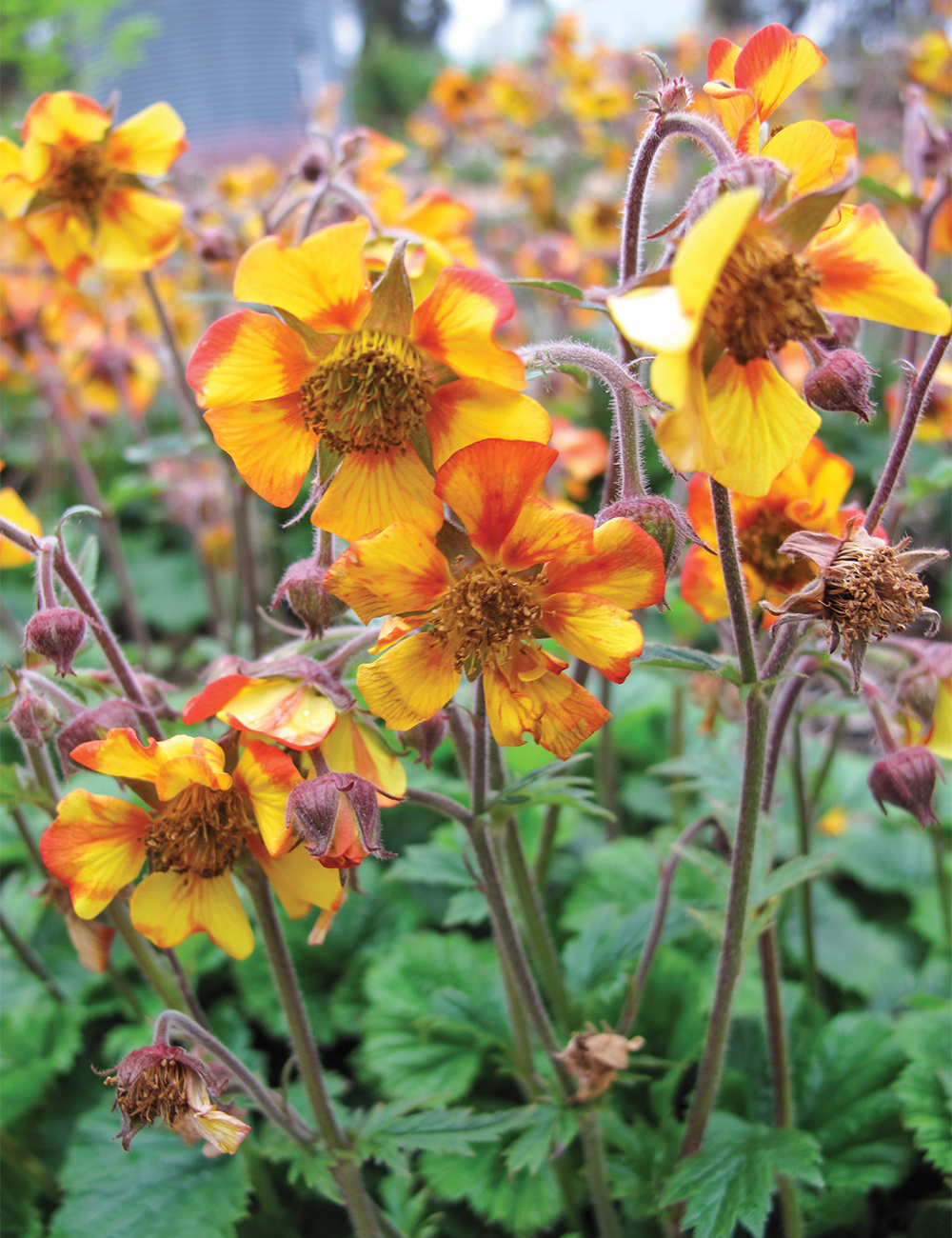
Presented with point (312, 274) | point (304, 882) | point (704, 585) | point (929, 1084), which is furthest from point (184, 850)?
point (929, 1084)

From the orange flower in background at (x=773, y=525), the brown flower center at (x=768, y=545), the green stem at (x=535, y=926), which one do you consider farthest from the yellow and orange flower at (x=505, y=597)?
the brown flower center at (x=768, y=545)

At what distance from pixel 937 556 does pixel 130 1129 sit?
1.14 meters

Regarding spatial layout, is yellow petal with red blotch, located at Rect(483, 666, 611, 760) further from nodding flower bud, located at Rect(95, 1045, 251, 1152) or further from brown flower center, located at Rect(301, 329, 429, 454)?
nodding flower bud, located at Rect(95, 1045, 251, 1152)

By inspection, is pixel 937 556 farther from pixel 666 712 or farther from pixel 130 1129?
pixel 666 712

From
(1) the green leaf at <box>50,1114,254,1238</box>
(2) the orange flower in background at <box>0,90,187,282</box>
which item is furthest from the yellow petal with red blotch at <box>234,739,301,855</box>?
(2) the orange flower in background at <box>0,90,187,282</box>

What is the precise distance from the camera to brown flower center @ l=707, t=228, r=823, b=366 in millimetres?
867

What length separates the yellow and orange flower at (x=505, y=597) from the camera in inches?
37.5

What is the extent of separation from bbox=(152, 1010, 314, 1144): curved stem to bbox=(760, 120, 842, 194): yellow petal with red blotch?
1.17 metres

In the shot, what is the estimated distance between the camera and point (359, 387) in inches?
41.0

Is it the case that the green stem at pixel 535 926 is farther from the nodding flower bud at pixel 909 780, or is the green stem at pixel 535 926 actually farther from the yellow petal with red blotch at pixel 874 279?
the yellow petal with red blotch at pixel 874 279

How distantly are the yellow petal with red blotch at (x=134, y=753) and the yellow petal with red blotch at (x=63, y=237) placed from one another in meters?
A: 1.40

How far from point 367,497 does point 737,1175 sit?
3.71ft

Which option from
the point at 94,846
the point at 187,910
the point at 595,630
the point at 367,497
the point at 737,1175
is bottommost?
the point at 737,1175

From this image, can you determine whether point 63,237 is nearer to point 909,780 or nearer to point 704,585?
point 704,585
